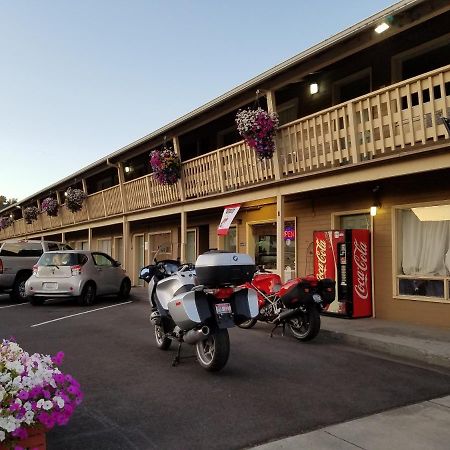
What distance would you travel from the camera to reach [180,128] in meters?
14.4

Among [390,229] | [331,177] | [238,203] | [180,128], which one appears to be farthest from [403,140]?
[180,128]

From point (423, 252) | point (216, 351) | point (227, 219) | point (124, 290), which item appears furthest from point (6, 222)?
point (216, 351)

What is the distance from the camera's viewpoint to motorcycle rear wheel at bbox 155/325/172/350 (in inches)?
289

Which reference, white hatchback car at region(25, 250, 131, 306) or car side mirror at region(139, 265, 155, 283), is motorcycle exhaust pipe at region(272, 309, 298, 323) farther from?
white hatchback car at region(25, 250, 131, 306)

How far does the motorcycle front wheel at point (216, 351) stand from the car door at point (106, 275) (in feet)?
28.4

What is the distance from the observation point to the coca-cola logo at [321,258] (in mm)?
10453

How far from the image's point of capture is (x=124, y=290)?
1537cm

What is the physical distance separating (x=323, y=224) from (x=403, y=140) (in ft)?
13.1

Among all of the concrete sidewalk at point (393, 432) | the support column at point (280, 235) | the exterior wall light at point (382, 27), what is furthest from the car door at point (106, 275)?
the concrete sidewalk at point (393, 432)

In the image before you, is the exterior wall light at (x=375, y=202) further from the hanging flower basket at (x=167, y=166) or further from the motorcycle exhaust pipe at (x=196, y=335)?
the hanging flower basket at (x=167, y=166)

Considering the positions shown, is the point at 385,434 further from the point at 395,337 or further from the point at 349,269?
the point at 349,269

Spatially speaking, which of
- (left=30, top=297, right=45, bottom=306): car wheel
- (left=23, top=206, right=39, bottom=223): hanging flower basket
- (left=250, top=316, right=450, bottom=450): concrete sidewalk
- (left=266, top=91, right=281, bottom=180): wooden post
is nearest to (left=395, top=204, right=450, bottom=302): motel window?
(left=266, top=91, right=281, bottom=180): wooden post

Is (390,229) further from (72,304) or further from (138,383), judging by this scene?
(72,304)

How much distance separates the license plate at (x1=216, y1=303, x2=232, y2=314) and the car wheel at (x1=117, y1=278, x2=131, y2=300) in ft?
32.0
